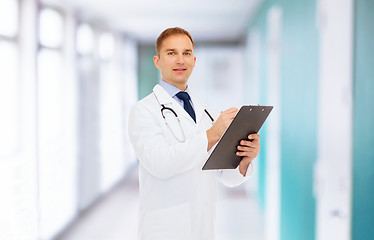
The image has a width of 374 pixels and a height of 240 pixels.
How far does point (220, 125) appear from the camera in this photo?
121 centimetres

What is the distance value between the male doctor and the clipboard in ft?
0.08

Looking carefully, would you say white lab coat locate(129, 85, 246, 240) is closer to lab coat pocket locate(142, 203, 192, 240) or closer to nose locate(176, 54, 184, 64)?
lab coat pocket locate(142, 203, 192, 240)

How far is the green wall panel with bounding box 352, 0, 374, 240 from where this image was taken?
5.42ft

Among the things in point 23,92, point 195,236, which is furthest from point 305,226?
point 23,92

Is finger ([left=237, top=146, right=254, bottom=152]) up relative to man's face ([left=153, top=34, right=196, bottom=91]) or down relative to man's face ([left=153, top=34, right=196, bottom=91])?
down

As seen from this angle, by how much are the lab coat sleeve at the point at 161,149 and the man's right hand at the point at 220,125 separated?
2 centimetres

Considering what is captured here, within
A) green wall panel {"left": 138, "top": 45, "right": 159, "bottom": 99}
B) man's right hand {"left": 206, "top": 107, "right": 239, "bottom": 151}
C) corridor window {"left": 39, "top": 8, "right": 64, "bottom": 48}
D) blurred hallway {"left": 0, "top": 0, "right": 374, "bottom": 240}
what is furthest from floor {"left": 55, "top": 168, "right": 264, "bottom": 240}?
green wall panel {"left": 138, "top": 45, "right": 159, "bottom": 99}

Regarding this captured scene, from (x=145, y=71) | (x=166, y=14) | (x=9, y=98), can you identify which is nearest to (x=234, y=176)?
(x=9, y=98)

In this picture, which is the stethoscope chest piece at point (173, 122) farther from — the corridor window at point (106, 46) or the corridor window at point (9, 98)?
the corridor window at point (106, 46)

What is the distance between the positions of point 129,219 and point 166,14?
2.89 meters

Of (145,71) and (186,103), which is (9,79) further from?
(145,71)

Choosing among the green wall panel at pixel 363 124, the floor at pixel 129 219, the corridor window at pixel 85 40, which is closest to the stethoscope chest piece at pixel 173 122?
the green wall panel at pixel 363 124

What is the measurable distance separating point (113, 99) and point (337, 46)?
19.0 ft

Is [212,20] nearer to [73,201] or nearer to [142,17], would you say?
[142,17]
